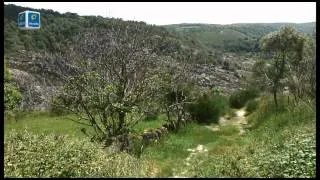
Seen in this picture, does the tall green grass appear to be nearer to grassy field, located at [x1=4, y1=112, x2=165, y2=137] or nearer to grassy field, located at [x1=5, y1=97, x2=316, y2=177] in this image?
grassy field, located at [x1=5, y1=97, x2=316, y2=177]

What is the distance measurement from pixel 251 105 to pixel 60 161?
20.7m

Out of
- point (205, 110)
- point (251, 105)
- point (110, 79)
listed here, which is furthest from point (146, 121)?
point (251, 105)

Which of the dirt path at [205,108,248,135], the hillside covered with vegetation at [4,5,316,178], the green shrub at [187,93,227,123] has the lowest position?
the dirt path at [205,108,248,135]

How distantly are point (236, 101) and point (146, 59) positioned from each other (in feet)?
56.9

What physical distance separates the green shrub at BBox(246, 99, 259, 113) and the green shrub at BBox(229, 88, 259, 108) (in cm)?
142

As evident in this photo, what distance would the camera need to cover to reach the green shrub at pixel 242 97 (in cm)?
3135

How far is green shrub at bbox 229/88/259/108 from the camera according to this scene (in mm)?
31355

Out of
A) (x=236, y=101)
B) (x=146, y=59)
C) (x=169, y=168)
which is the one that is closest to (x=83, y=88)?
(x=146, y=59)

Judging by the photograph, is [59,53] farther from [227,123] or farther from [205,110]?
[227,123]

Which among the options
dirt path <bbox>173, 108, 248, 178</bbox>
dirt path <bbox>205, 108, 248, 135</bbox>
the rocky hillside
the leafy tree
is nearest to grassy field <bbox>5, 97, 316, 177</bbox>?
dirt path <bbox>173, 108, 248, 178</bbox>

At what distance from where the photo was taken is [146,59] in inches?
594

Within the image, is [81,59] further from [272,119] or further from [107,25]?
[272,119]

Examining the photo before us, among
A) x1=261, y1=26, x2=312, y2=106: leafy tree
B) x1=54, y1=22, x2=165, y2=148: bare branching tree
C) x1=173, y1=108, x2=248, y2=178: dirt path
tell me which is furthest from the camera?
x1=261, y1=26, x2=312, y2=106: leafy tree

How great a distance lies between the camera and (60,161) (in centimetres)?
929
